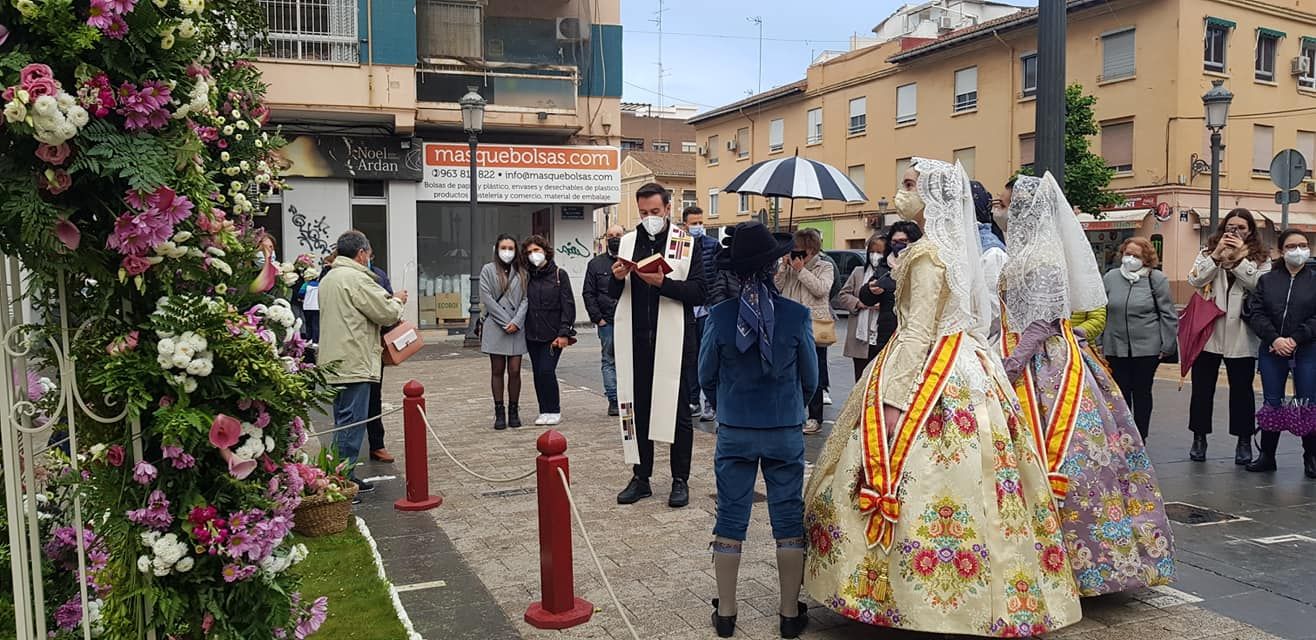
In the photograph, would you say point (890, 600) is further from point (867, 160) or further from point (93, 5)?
point (867, 160)

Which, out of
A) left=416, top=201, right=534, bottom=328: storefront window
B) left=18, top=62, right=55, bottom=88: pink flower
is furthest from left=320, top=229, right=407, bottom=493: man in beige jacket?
left=416, top=201, right=534, bottom=328: storefront window

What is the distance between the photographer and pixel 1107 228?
2877cm

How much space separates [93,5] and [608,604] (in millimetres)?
3362

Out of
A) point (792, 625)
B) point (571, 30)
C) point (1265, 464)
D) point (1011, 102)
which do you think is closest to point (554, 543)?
point (792, 625)

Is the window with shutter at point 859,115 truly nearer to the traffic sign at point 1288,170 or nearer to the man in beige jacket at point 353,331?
the traffic sign at point 1288,170

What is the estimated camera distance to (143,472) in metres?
2.70

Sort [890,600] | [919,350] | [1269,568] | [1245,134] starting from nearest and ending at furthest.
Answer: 1. [890,600]
2. [919,350]
3. [1269,568]
4. [1245,134]

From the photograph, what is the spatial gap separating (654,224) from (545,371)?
11.6 feet

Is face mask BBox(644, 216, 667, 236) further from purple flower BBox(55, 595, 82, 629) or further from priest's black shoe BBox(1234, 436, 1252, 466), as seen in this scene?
priest's black shoe BBox(1234, 436, 1252, 466)

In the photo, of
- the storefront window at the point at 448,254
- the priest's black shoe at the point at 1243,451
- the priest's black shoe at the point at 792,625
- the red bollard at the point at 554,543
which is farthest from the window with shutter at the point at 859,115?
the priest's black shoe at the point at 792,625

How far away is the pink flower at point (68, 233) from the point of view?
2.50 meters

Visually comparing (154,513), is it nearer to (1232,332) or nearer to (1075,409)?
(1075,409)

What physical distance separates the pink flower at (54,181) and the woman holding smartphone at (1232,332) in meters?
7.82

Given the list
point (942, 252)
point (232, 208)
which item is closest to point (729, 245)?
point (942, 252)
